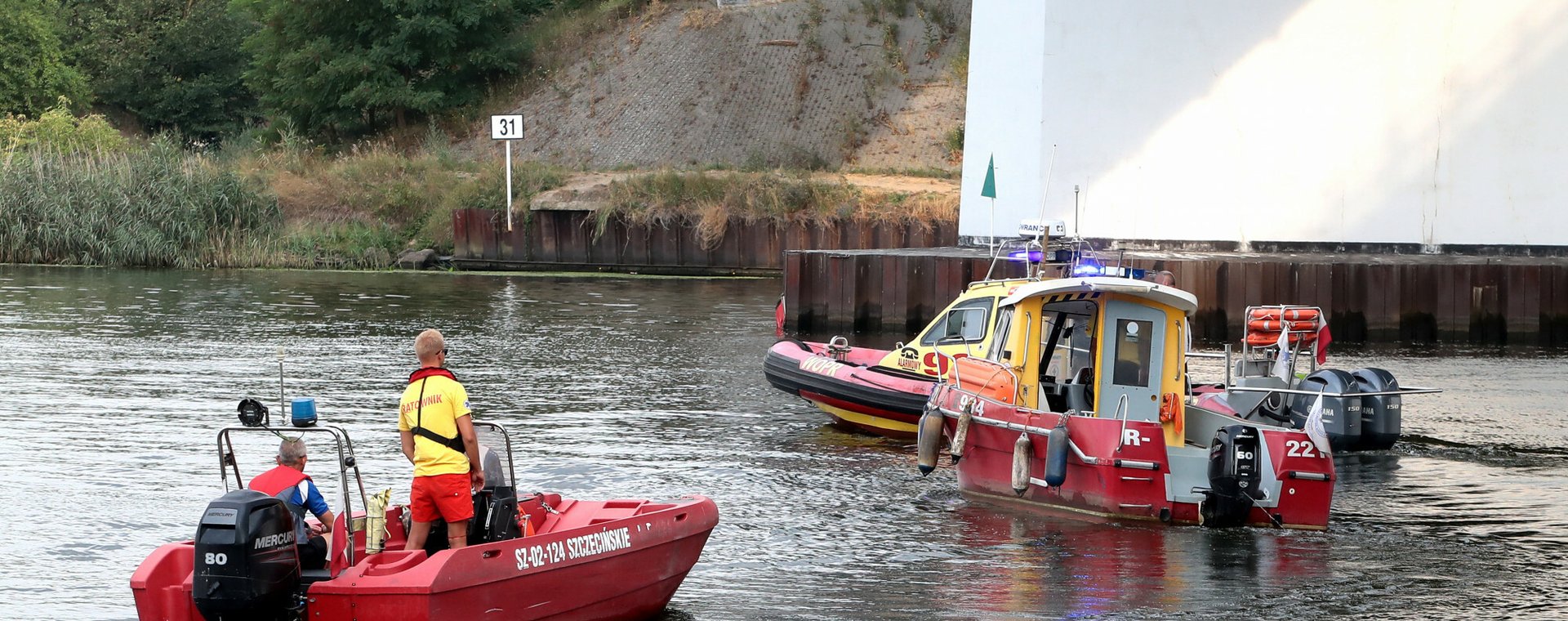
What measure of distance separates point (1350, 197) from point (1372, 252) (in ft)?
3.69

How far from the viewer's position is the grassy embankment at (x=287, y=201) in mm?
38188

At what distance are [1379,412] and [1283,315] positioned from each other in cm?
146

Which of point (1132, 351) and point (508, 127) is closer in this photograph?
point (1132, 351)

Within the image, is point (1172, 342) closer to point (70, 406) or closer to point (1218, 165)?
point (70, 406)

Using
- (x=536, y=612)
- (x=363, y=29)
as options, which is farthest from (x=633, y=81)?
(x=536, y=612)

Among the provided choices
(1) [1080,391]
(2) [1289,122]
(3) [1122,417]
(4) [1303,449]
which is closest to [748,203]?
(2) [1289,122]

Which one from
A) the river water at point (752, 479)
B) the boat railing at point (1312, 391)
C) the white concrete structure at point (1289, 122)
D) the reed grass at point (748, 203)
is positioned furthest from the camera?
the reed grass at point (748, 203)

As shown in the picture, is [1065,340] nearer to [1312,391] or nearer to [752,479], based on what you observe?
[1312,391]

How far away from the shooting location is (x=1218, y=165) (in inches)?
1175

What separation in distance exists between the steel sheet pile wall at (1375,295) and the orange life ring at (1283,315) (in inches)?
386

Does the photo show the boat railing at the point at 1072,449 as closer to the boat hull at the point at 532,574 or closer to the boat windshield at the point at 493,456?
the boat hull at the point at 532,574

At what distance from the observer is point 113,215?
126 feet

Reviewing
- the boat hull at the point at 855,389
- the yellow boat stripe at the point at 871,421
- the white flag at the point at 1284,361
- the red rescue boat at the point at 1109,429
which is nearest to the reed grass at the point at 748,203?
the boat hull at the point at 855,389

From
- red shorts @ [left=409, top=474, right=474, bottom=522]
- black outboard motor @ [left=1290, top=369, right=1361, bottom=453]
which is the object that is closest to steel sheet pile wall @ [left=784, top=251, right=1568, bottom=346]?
black outboard motor @ [left=1290, top=369, right=1361, bottom=453]
